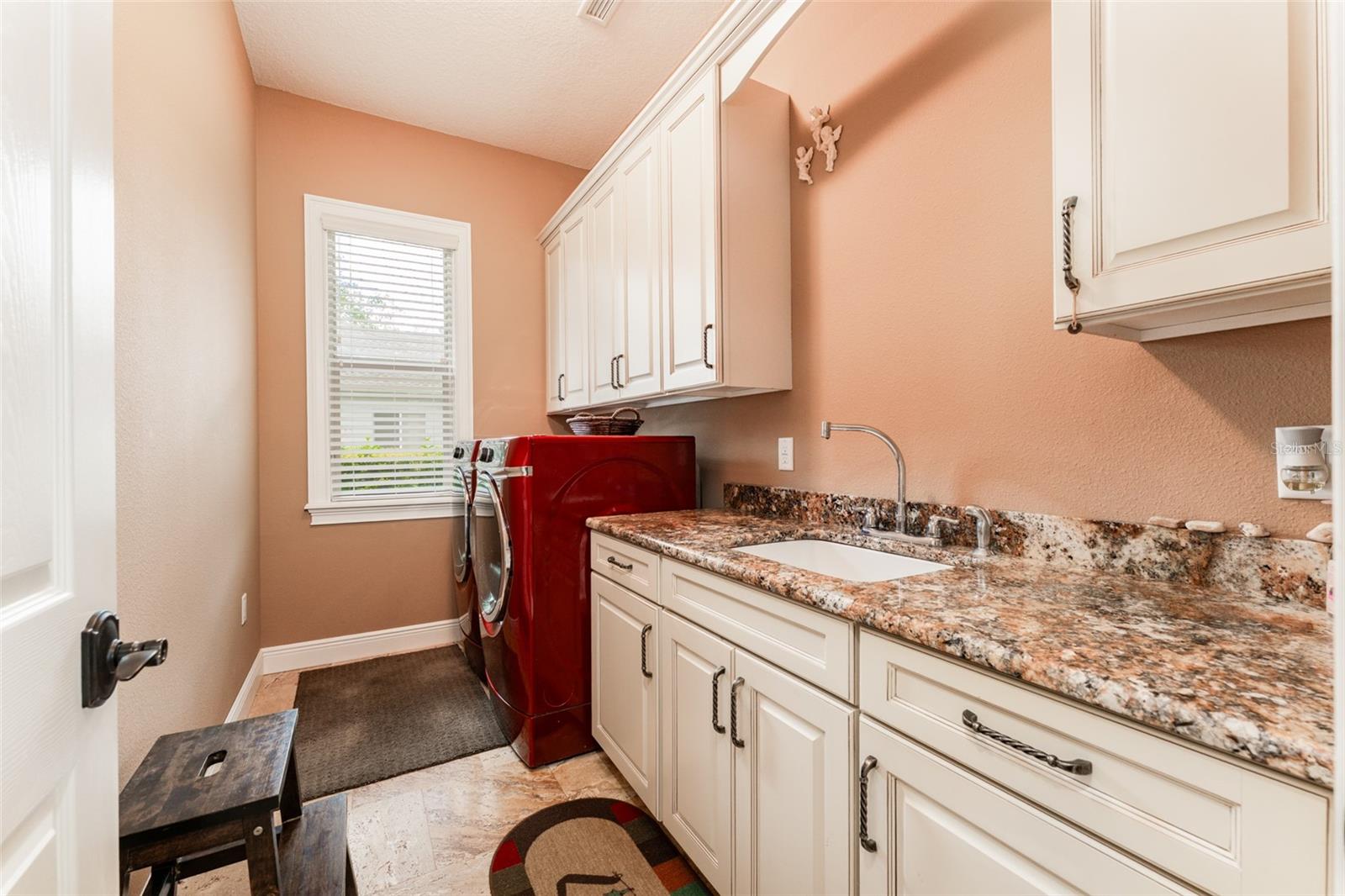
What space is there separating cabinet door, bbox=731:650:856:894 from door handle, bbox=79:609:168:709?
99 cm

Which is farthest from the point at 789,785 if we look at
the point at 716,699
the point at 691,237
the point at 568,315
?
the point at 568,315

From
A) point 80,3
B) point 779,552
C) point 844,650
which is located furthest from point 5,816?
point 779,552

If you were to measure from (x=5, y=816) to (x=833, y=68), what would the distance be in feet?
7.91

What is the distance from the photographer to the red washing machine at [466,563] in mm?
2600

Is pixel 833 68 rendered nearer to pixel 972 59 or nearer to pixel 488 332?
pixel 972 59

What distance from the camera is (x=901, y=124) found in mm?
1654

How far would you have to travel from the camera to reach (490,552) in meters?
2.34

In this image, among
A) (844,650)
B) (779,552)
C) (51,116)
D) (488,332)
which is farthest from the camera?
(488,332)

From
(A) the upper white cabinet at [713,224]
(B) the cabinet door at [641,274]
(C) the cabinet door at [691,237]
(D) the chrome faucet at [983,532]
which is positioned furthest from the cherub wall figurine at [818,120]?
(D) the chrome faucet at [983,532]

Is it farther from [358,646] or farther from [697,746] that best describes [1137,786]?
[358,646]

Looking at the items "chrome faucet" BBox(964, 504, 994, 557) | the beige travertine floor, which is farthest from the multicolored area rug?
"chrome faucet" BBox(964, 504, 994, 557)

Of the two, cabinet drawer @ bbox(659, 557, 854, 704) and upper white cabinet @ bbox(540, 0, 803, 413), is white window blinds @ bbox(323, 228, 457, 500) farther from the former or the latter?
cabinet drawer @ bbox(659, 557, 854, 704)

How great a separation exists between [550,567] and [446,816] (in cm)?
83

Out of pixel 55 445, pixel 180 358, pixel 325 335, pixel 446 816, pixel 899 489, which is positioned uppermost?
pixel 325 335
